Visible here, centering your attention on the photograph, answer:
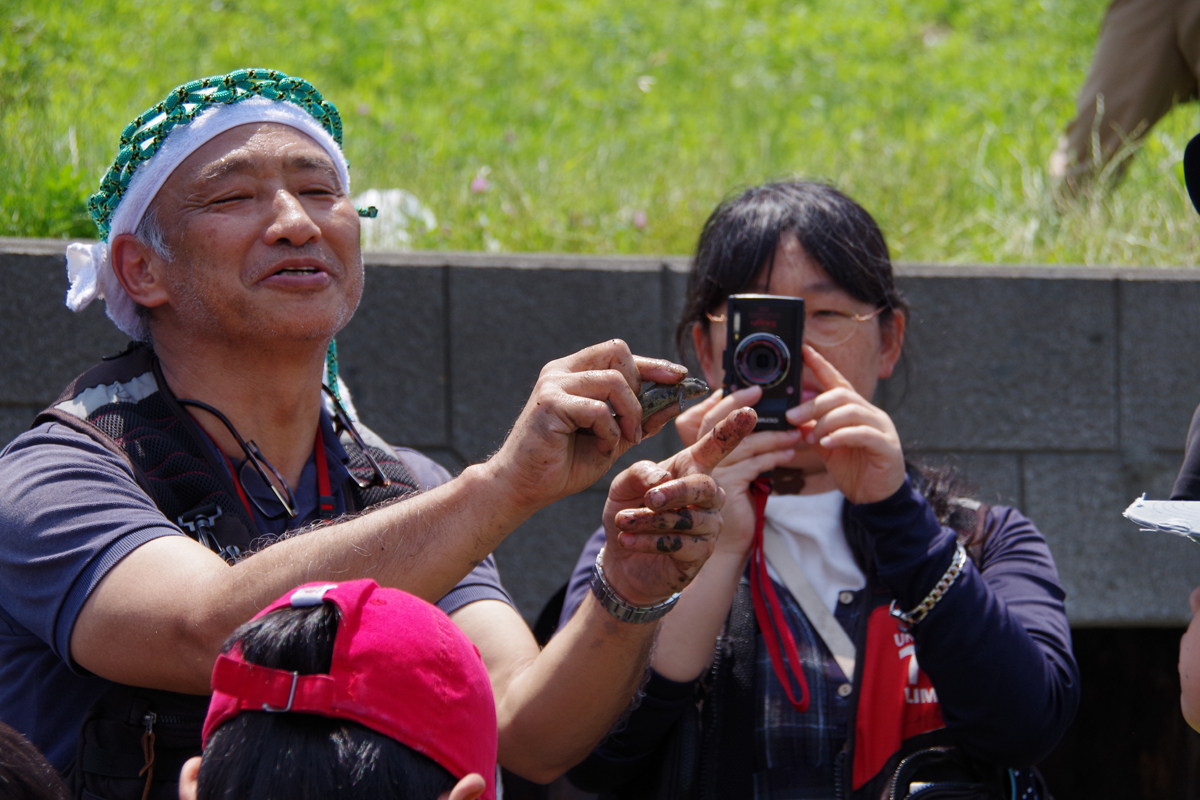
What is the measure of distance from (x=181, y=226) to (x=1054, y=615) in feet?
6.56

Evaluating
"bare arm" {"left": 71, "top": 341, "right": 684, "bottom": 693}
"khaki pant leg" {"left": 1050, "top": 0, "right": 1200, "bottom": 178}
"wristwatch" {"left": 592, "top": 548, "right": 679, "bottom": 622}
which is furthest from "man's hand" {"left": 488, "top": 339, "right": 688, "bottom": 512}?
"khaki pant leg" {"left": 1050, "top": 0, "right": 1200, "bottom": 178}

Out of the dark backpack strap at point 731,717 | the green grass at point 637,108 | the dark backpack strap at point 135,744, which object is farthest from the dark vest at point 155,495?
the green grass at point 637,108

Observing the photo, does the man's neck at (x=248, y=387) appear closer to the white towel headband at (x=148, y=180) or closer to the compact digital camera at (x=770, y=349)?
the white towel headband at (x=148, y=180)

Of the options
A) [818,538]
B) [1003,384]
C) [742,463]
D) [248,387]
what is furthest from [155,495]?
[1003,384]

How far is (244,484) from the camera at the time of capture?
2289mm

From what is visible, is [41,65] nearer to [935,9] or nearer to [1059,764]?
[1059,764]

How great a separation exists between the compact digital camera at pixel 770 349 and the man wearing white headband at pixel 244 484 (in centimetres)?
52

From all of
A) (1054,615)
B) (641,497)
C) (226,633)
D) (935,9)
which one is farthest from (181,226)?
(935,9)

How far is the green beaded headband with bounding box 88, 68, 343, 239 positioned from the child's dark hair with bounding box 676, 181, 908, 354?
101cm

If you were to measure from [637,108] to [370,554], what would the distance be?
732 centimetres

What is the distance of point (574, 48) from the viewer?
9789 millimetres

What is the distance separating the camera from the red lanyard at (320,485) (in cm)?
221

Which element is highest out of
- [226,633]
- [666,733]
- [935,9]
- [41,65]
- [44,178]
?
[935,9]

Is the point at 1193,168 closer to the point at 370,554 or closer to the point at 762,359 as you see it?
the point at 762,359
